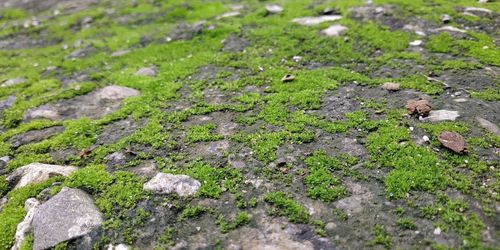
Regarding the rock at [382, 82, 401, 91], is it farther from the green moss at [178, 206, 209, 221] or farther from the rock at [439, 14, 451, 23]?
the green moss at [178, 206, 209, 221]

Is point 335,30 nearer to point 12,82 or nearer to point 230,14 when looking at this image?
point 230,14

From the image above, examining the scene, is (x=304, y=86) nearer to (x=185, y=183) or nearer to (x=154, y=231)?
(x=185, y=183)

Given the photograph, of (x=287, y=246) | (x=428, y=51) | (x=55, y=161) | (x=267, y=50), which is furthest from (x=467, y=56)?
(x=55, y=161)

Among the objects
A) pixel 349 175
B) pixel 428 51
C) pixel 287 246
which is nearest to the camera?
pixel 287 246

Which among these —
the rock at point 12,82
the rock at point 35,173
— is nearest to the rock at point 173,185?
the rock at point 35,173

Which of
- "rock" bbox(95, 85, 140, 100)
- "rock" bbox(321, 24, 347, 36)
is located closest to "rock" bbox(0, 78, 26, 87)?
"rock" bbox(95, 85, 140, 100)

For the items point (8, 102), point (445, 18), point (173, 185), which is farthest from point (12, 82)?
point (445, 18)

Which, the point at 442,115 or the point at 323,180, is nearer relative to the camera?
the point at 323,180
